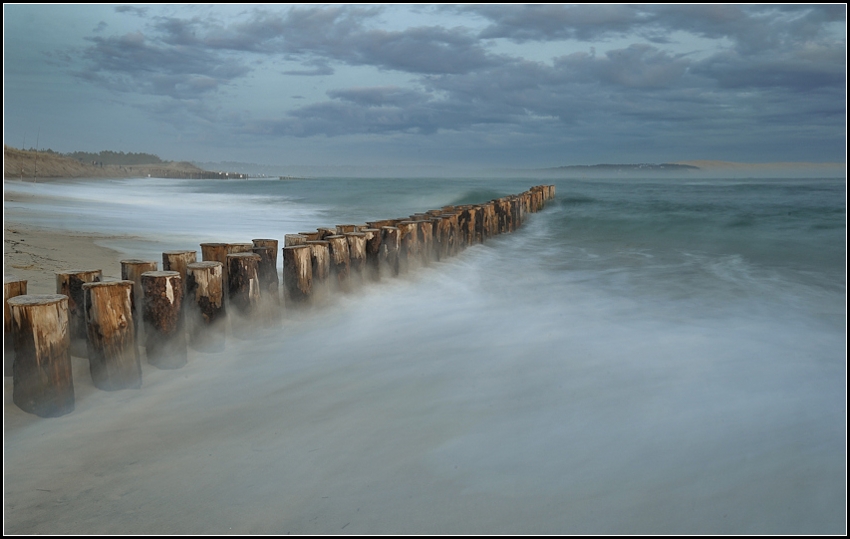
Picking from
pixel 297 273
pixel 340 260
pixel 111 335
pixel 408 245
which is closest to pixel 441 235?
pixel 408 245

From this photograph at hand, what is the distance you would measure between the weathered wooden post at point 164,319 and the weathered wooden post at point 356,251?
1.96m

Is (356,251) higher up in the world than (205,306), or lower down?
higher up

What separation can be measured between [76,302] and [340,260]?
2.01 meters

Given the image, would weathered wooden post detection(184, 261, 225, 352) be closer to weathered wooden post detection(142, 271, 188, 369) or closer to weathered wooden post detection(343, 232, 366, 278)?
weathered wooden post detection(142, 271, 188, 369)

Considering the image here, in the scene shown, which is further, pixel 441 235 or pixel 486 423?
pixel 441 235

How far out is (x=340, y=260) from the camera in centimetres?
474

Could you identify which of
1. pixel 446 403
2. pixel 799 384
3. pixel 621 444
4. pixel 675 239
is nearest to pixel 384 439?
pixel 446 403

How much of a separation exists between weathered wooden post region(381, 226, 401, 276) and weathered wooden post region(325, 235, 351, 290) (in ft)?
2.46

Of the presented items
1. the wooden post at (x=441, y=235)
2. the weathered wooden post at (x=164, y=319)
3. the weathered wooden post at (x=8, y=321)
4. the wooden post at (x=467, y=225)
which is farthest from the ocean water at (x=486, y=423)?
the wooden post at (x=467, y=225)

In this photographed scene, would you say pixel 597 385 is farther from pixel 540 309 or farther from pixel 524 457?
pixel 540 309

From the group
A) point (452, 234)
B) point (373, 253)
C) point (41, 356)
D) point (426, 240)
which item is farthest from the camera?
point (452, 234)

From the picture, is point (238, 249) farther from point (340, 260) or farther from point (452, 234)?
point (452, 234)

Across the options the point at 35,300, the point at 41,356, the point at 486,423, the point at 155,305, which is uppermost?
the point at 35,300

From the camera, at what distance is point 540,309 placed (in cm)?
497
